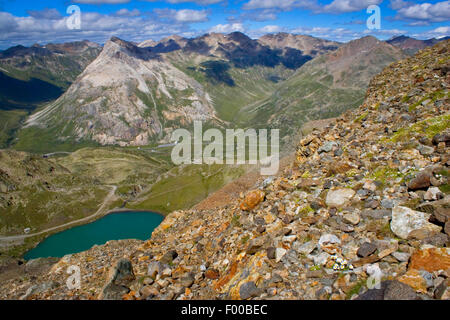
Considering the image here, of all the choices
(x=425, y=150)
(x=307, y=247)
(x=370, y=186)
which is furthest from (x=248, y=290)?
(x=425, y=150)

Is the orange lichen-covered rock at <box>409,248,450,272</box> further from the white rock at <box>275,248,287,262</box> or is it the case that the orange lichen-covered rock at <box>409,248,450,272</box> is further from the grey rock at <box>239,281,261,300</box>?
the grey rock at <box>239,281,261,300</box>

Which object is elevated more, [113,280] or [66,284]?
[113,280]

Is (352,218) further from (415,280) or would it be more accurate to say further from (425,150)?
(425,150)

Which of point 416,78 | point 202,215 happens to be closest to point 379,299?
point 202,215

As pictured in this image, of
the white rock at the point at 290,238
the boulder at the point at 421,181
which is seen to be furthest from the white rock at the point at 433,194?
the white rock at the point at 290,238
